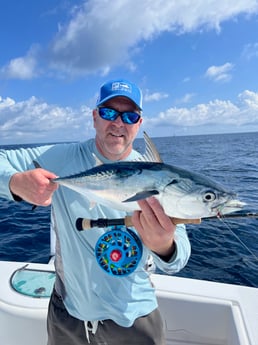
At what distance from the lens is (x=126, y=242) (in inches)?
82.0

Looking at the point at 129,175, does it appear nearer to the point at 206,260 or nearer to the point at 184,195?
the point at 184,195

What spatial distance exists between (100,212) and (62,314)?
824 millimetres

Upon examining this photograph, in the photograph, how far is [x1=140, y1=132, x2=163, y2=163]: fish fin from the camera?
5.44 ft

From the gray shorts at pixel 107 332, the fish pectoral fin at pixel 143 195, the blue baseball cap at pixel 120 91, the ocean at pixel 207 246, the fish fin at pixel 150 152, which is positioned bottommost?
the ocean at pixel 207 246

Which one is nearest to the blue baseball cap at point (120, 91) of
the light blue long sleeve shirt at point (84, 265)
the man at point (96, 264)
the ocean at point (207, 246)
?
the man at point (96, 264)

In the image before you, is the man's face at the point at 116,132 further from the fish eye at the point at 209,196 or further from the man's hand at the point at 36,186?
the fish eye at the point at 209,196

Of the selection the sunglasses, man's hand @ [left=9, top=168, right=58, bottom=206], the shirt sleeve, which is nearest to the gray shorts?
the shirt sleeve

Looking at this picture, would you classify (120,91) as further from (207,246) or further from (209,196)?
(207,246)

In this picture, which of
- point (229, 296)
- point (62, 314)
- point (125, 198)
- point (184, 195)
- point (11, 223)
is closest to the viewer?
point (184, 195)

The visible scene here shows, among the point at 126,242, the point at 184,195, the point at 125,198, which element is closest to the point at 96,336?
the point at 126,242

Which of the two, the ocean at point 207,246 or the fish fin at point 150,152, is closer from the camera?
the fish fin at point 150,152

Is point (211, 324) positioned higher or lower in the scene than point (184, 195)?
lower

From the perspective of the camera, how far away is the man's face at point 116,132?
213 cm

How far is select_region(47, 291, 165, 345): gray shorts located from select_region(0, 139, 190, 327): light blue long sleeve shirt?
0.20 feet
